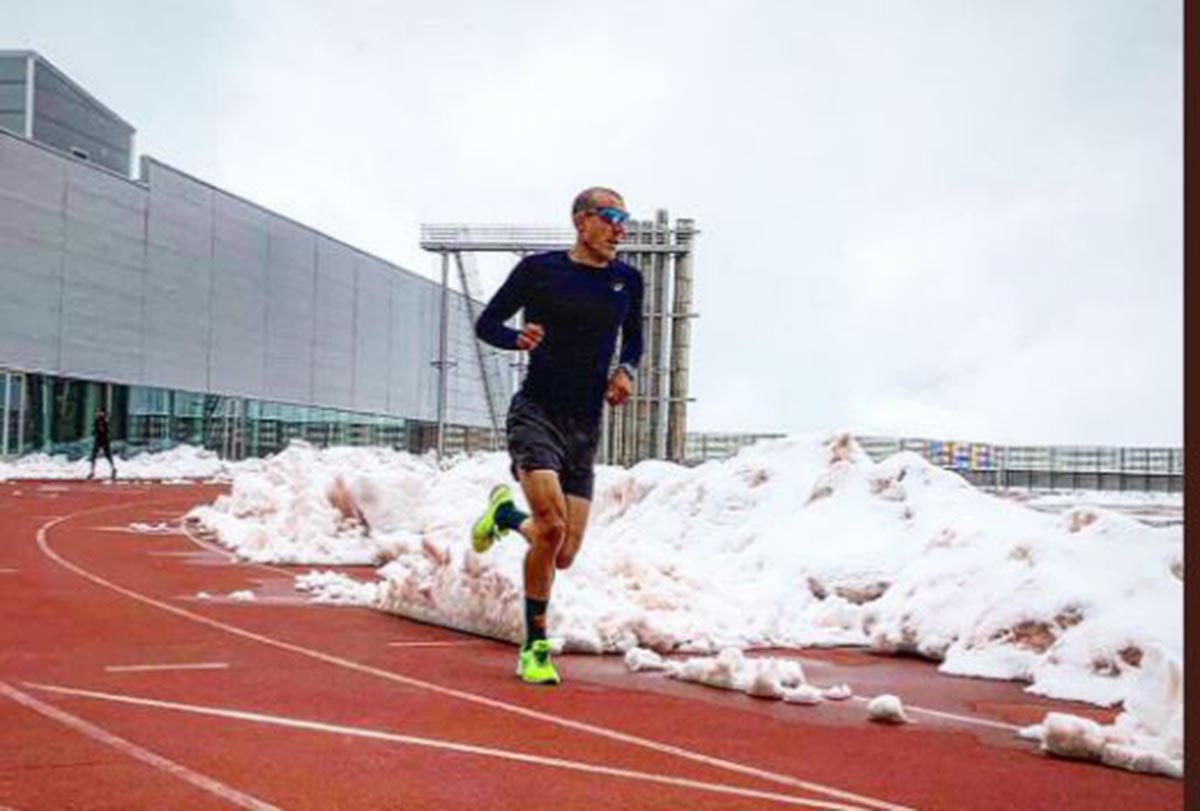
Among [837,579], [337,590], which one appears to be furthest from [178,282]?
[837,579]

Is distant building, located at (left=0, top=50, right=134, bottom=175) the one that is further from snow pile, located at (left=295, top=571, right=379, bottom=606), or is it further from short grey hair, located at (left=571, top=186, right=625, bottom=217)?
short grey hair, located at (left=571, top=186, right=625, bottom=217)

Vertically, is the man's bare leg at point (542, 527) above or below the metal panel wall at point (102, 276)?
below

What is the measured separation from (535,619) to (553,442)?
98cm

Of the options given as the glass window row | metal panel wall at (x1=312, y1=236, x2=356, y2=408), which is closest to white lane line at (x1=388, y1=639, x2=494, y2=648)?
the glass window row

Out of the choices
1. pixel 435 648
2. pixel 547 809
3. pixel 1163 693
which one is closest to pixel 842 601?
pixel 435 648

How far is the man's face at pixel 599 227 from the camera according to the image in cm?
629

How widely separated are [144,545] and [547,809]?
12449mm

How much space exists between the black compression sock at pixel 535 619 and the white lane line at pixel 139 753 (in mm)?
2247

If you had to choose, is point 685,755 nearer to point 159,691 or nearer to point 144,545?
point 159,691

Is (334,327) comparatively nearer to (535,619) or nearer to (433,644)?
(433,644)

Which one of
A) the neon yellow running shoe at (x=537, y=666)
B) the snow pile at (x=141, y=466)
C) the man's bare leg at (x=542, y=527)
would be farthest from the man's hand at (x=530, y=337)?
the snow pile at (x=141, y=466)

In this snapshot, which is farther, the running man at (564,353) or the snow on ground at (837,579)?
the snow on ground at (837,579)

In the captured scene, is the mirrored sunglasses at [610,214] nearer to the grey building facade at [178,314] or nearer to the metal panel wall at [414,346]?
the grey building facade at [178,314]

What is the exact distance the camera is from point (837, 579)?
1008 centimetres
